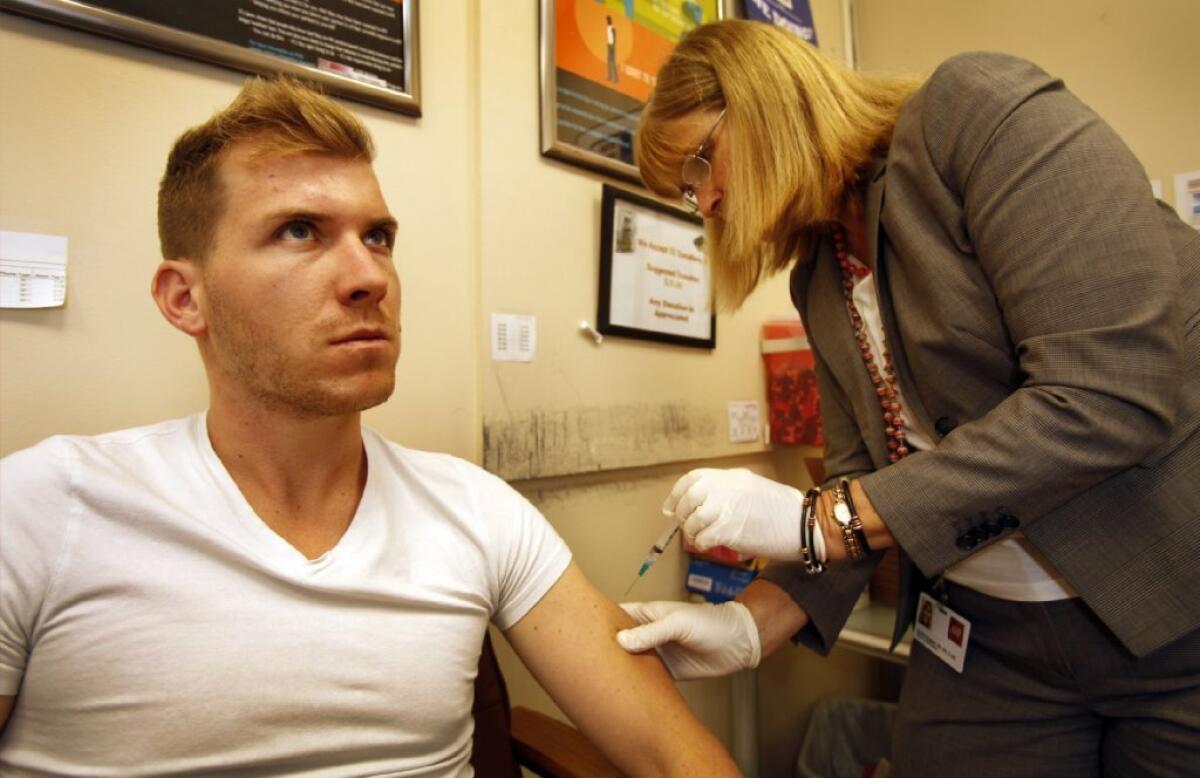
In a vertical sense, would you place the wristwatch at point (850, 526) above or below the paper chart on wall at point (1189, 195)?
below

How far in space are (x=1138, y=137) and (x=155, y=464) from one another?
2.73 m

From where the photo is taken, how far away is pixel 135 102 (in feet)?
3.28

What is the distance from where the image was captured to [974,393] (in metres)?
0.88

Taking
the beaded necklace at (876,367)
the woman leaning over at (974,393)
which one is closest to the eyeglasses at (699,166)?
the woman leaning over at (974,393)

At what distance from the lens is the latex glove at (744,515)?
36.7 inches

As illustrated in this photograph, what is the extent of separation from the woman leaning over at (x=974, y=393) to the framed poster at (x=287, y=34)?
1.71ft

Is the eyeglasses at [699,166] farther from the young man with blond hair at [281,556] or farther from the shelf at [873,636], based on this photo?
the shelf at [873,636]

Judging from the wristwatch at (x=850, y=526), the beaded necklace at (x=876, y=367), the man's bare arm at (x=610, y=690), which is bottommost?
the man's bare arm at (x=610, y=690)

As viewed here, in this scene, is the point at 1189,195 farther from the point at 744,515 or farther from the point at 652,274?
the point at 744,515

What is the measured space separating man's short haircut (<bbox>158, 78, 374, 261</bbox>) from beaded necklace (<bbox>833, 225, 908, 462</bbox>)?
0.85 meters

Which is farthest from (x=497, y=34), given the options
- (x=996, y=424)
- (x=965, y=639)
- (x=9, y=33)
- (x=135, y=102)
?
(x=965, y=639)

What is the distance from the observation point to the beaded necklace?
1.04m

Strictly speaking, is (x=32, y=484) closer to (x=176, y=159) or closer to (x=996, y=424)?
(x=176, y=159)

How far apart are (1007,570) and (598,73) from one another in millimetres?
1404
